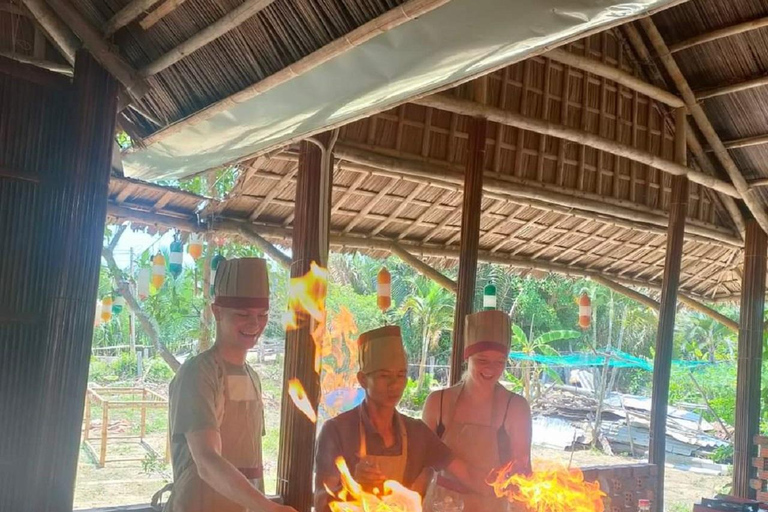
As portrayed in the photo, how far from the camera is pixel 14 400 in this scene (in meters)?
2.34

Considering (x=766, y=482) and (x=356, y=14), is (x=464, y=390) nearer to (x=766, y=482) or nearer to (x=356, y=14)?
(x=356, y=14)

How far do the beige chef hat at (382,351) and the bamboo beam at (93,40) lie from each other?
1397 mm

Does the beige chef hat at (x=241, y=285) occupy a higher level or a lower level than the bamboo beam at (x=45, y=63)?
lower

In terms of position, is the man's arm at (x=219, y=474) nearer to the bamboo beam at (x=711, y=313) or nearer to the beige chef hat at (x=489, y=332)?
the beige chef hat at (x=489, y=332)

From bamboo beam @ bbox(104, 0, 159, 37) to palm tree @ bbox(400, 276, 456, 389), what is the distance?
40.6ft

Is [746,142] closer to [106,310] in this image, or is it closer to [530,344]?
[106,310]

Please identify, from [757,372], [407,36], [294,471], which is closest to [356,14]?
[407,36]

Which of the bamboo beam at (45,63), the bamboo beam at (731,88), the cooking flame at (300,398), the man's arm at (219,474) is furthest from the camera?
the bamboo beam at (731,88)

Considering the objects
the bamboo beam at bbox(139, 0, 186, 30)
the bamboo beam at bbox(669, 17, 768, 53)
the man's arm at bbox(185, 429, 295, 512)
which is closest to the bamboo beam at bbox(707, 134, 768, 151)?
the bamboo beam at bbox(669, 17, 768, 53)

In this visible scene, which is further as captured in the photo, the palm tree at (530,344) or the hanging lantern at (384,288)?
the palm tree at (530,344)

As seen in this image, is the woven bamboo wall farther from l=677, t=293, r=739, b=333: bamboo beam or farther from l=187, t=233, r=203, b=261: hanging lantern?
l=677, t=293, r=739, b=333: bamboo beam

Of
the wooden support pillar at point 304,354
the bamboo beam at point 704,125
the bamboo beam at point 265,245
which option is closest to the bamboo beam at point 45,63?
the wooden support pillar at point 304,354

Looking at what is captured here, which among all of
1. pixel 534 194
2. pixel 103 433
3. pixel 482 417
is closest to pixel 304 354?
pixel 482 417

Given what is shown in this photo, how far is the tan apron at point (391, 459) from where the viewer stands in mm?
2092
